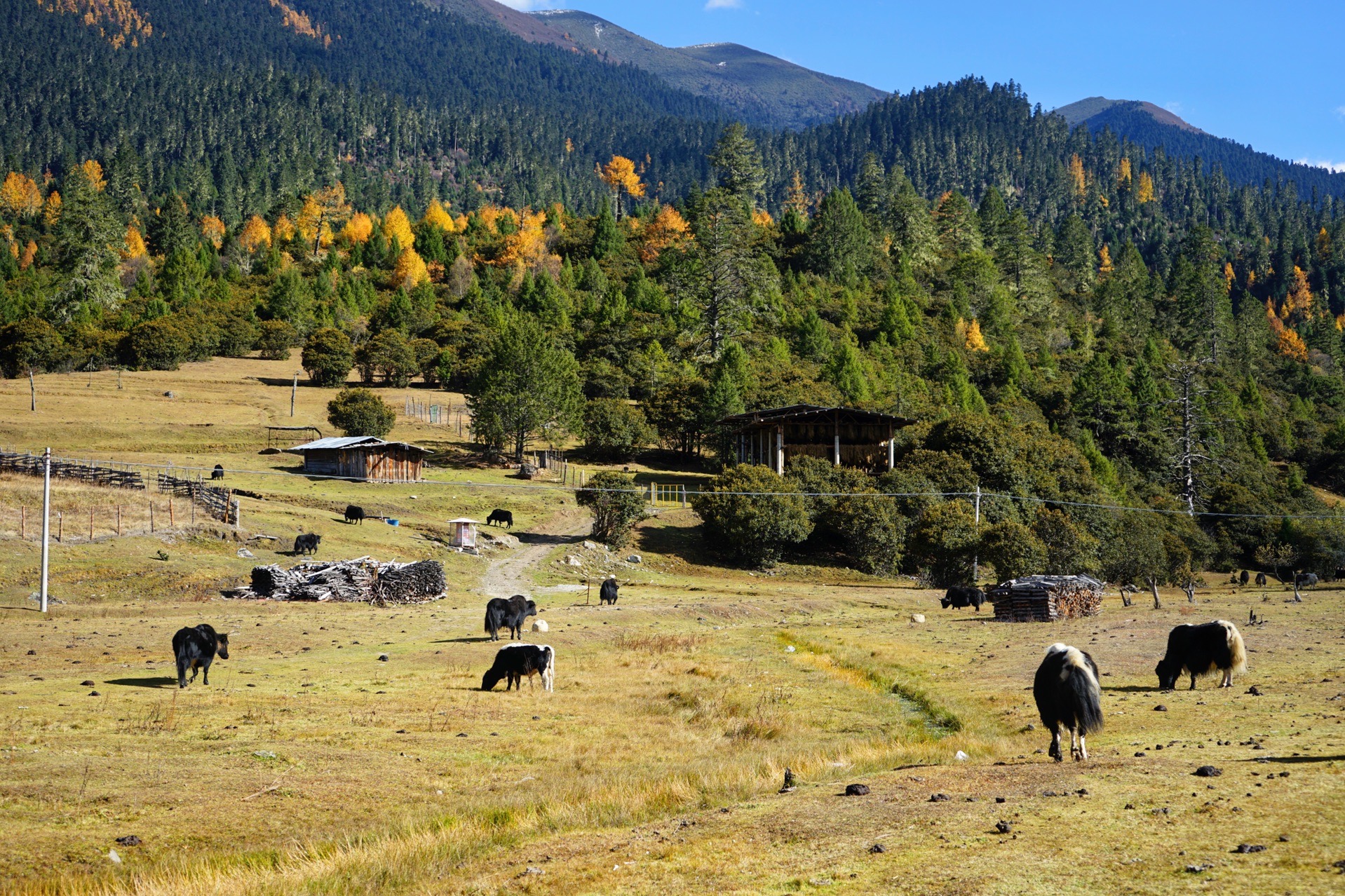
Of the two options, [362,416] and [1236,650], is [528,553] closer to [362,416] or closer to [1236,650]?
[362,416]

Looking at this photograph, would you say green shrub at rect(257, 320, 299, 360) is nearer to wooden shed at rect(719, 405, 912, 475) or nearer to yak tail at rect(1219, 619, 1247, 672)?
wooden shed at rect(719, 405, 912, 475)

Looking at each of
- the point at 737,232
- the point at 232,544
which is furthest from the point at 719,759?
the point at 737,232

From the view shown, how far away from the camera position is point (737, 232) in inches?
6363

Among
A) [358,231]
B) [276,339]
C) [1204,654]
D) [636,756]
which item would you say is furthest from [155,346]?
[1204,654]

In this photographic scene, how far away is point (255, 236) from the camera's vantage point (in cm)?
18725

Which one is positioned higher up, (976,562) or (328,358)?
(328,358)

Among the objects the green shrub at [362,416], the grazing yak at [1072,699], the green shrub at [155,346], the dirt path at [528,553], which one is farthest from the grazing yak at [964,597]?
the green shrub at [155,346]

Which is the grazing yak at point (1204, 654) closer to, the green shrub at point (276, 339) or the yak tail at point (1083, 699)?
the yak tail at point (1083, 699)

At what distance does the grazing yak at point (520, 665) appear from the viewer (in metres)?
25.2

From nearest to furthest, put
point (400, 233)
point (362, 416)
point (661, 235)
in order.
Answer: point (362, 416), point (661, 235), point (400, 233)

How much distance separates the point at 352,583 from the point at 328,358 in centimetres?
7814

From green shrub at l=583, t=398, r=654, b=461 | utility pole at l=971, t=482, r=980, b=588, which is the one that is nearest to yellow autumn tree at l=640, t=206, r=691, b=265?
green shrub at l=583, t=398, r=654, b=461

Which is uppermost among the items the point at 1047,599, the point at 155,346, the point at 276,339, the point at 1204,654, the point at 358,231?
the point at 358,231

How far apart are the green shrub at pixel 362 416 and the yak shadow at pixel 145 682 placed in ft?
223
